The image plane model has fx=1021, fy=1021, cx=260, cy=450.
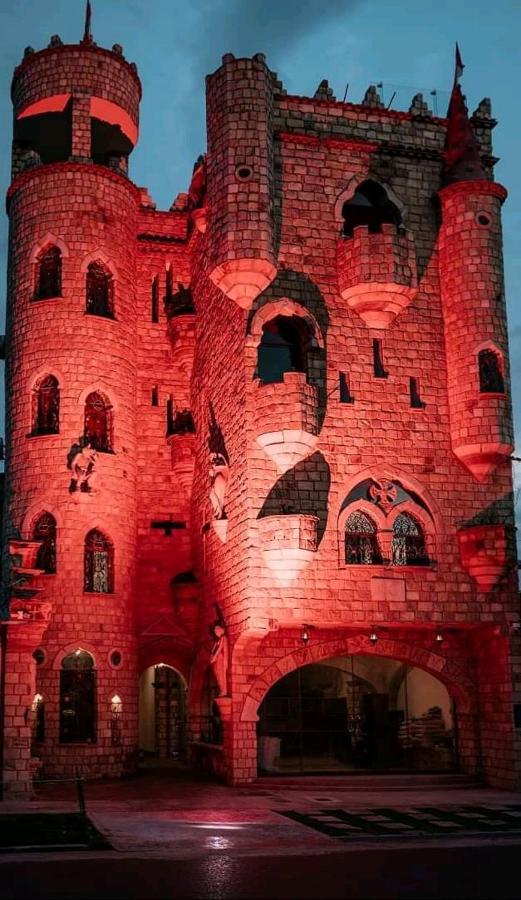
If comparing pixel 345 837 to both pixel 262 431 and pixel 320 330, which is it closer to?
pixel 262 431

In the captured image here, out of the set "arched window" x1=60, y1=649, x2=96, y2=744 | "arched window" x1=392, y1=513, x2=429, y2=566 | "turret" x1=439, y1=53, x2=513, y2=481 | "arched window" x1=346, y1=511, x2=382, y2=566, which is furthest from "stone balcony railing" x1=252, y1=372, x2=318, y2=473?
"arched window" x1=60, y1=649, x2=96, y2=744

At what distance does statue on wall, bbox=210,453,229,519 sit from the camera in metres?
23.5

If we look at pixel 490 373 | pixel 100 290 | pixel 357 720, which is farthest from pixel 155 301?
pixel 357 720

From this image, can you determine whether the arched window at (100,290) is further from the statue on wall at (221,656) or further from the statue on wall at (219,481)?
the statue on wall at (221,656)

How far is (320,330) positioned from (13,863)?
13651 millimetres

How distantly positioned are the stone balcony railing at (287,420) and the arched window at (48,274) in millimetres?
8233

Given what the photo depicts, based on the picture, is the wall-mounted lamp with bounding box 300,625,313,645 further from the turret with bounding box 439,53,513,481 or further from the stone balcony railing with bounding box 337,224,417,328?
the stone balcony railing with bounding box 337,224,417,328

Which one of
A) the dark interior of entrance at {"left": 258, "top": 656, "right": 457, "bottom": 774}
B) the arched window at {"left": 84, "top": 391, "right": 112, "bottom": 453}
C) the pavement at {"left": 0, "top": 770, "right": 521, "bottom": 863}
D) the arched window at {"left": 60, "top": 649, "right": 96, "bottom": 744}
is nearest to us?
the pavement at {"left": 0, "top": 770, "right": 521, "bottom": 863}

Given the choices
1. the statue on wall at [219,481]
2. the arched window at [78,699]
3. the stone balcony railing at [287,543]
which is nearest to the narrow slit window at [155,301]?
the statue on wall at [219,481]

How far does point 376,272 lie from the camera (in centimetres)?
2275

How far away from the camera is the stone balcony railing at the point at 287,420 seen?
21469 mm

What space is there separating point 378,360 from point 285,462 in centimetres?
368

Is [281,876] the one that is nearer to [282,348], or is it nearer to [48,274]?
→ [282,348]

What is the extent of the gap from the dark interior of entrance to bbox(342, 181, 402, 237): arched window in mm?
10269
